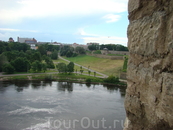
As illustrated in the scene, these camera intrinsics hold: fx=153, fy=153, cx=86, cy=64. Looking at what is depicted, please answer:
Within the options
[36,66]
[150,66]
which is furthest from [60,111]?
[36,66]

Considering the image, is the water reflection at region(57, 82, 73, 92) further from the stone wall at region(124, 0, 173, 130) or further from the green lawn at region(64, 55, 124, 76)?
the stone wall at region(124, 0, 173, 130)

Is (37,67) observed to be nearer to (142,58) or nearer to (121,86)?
(121,86)

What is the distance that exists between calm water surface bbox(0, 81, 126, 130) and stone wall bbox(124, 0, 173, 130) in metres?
7.86

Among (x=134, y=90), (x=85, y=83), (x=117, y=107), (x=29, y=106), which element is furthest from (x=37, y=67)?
(x=134, y=90)

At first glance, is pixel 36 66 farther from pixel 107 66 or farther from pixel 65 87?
pixel 107 66

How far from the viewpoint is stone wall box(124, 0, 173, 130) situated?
4.32ft

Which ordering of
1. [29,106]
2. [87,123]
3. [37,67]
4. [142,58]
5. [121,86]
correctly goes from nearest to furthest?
1. [142,58]
2. [87,123]
3. [29,106]
4. [121,86]
5. [37,67]

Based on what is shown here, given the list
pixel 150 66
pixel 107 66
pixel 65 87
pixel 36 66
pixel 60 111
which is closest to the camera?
pixel 150 66

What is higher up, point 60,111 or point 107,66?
point 107,66

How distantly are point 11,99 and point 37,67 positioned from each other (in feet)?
39.7

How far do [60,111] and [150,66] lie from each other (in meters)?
10.0

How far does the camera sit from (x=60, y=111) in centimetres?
1066

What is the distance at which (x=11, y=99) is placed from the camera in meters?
12.5

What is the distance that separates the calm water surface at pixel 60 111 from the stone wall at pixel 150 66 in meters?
7.86
